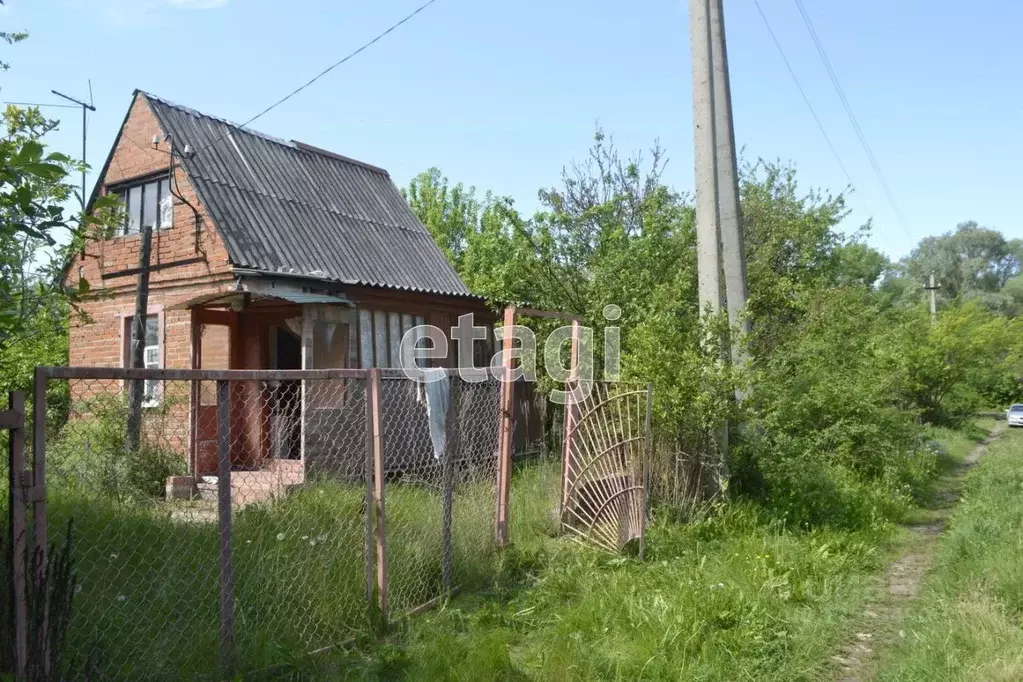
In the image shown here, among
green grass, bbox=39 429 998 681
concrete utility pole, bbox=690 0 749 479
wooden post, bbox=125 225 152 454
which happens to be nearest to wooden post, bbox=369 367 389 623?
green grass, bbox=39 429 998 681

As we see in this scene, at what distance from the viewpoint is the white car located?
107ft

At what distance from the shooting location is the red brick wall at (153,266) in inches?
459

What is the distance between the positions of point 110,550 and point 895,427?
1104 cm

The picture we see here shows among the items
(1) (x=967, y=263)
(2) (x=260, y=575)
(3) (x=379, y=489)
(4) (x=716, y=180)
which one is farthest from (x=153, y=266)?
(1) (x=967, y=263)

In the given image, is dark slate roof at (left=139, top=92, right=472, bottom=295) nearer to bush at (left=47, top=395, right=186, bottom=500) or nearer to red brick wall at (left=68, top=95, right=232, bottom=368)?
red brick wall at (left=68, top=95, right=232, bottom=368)

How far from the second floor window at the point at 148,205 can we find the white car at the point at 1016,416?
3223 cm

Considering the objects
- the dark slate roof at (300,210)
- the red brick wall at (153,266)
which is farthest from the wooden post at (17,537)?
the red brick wall at (153,266)

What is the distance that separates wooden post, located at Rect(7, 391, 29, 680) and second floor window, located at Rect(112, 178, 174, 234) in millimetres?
9672

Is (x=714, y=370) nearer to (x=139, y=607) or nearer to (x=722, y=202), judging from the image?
(x=722, y=202)

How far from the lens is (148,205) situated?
Answer: 1275cm

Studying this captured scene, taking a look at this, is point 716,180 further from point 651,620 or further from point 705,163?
point 651,620

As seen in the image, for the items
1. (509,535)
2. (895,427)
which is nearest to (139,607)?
(509,535)

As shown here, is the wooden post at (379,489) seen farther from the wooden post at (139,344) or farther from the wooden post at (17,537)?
the wooden post at (139,344)

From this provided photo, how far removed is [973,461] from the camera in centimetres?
1819
